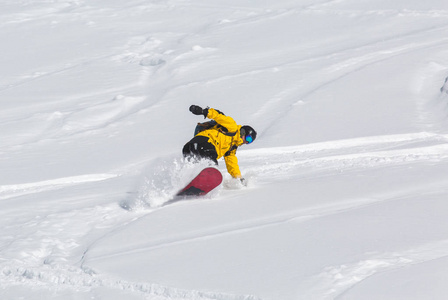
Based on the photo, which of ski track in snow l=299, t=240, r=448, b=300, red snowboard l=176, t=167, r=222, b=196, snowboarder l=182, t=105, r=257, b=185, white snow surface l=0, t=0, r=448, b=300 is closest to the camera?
ski track in snow l=299, t=240, r=448, b=300

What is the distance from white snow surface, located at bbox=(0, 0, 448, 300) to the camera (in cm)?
388

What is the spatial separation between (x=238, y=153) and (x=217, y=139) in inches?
97.0

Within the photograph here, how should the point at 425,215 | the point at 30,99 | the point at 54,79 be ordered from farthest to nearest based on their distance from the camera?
the point at 54,79 → the point at 30,99 → the point at 425,215

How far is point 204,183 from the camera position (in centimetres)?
Answer: 565

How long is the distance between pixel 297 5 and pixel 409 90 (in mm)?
7029

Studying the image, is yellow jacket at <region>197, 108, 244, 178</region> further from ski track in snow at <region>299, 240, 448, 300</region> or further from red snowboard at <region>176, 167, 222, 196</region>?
ski track in snow at <region>299, 240, 448, 300</region>

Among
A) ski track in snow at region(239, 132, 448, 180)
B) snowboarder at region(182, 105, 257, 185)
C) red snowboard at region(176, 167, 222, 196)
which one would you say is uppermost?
snowboarder at region(182, 105, 257, 185)

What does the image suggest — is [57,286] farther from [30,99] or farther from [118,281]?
[30,99]

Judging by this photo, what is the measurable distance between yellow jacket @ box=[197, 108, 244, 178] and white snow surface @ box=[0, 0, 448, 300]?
31 cm

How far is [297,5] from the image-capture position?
53.7 feet

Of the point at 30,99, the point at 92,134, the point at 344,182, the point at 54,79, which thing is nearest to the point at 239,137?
the point at 344,182

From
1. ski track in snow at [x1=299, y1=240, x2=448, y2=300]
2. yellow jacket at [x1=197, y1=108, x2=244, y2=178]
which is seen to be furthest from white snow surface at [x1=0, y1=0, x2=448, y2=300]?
yellow jacket at [x1=197, y1=108, x2=244, y2=178]

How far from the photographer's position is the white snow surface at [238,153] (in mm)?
3876

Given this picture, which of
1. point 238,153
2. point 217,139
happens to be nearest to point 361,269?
point 217,139
